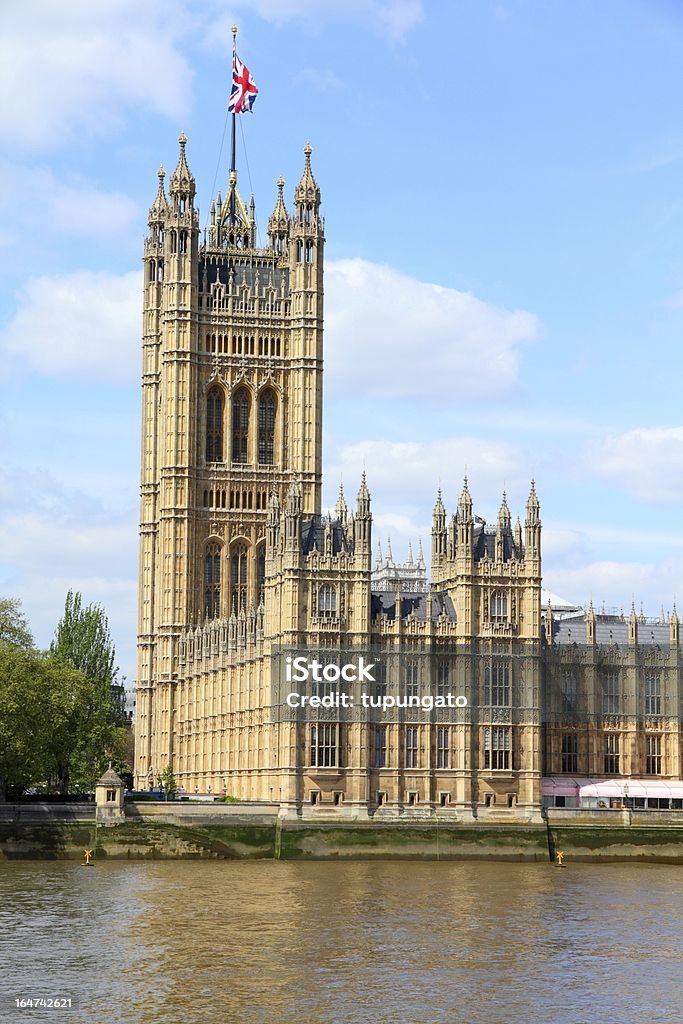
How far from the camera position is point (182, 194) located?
145 meters

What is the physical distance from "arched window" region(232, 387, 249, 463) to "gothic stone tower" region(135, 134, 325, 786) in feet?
0.25

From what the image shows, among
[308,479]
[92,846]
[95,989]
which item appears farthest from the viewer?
[308,479]

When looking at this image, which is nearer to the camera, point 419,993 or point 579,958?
point 419,993

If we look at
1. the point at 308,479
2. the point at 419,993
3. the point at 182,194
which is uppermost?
the point at 182,194

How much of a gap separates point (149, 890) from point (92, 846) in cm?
1690

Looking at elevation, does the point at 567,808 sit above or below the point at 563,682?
below

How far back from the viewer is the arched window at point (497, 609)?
9969cm

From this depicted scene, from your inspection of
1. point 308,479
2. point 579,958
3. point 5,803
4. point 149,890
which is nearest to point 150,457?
point 308,479

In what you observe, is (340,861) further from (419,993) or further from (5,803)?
(419,993)

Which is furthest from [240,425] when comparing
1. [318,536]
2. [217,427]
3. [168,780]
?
[318,536]

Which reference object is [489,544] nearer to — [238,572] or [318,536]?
[318,536]

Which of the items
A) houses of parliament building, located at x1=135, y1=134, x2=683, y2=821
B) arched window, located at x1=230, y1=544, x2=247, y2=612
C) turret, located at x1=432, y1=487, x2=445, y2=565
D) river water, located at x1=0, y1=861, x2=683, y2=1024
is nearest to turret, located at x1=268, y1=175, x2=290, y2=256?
houses of parliament building, located at x1=135, y1=134, x2=683, y2=821

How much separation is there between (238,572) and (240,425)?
11419 mm

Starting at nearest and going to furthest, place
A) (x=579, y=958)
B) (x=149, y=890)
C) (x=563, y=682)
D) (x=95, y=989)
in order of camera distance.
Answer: (x=95, y=989) < (x=579, y=958) < (x=149, y=890) < (x=563, y=682)
